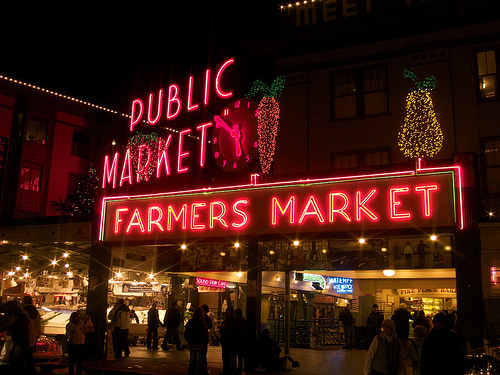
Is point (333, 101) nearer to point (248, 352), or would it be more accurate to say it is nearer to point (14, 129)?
point (248, 352)

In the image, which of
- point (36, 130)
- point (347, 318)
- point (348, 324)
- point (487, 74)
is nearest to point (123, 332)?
point (347, 318)

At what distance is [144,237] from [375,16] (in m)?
11.4

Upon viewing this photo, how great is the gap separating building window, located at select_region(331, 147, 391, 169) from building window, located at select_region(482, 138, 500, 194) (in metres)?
3.07

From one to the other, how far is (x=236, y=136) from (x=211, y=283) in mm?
9158

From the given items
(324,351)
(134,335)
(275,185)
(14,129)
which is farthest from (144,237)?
(14,129)

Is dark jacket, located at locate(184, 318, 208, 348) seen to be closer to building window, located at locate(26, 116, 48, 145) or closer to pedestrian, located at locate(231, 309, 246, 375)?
pedestrian, located at locate(231, 309, 246, 375)

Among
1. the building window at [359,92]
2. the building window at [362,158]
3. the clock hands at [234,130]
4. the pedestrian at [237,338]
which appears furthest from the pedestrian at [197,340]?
the building window at [359,92]

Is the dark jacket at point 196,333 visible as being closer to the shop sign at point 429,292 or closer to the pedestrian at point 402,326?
the pedestrian at point 402,326

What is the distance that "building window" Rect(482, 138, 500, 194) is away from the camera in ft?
55.8

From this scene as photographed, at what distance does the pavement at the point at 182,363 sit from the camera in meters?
15.3

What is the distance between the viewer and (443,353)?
7.15 m

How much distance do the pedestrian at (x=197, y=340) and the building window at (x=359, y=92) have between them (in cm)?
998

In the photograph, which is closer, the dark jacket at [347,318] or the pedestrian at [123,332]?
the pedestrian at [123,332]

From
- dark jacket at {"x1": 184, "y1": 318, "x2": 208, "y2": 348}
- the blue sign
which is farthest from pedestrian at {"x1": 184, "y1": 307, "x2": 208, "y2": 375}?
the blue sign
